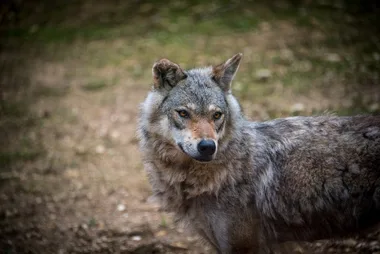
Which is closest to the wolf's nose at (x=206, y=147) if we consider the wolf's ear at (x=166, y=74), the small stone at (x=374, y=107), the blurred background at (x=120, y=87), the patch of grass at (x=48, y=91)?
the wolf's ear at (x=166, y=74)

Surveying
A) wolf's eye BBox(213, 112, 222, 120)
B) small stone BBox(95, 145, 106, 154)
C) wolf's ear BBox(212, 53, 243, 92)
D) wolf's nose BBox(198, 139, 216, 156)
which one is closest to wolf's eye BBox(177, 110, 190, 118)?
wolf's eye BBox(213, 112, 222, 120)

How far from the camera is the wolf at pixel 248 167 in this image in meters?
4.05

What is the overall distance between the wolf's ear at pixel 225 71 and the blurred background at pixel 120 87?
1.27m

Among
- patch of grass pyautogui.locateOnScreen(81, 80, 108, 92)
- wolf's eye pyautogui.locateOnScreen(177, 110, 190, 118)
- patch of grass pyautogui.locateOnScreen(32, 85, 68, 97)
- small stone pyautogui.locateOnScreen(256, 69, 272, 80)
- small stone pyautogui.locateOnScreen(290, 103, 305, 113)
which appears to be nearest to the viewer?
wolf's eye pyautogui.locateOnScreen(177, 110, 190, 118)

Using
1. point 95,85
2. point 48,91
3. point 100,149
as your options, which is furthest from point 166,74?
point 48,91

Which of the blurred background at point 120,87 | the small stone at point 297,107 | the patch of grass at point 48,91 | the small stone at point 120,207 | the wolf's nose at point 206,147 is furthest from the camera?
the patch of grass at point 48,91

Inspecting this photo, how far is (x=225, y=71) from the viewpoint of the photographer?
451cm

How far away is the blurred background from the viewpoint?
5.85 metres

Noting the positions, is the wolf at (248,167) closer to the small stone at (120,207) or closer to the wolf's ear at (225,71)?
the wolf's ear at (225,71)

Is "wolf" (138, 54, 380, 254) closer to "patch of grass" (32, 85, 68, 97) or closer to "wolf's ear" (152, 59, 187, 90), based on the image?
"wolf's ear" (152, 59, 187, 90)

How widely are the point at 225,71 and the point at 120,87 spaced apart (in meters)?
5.39

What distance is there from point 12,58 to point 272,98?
6.61 metres

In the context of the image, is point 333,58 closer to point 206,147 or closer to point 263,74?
point 263,74

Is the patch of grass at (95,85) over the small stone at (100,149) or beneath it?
over
